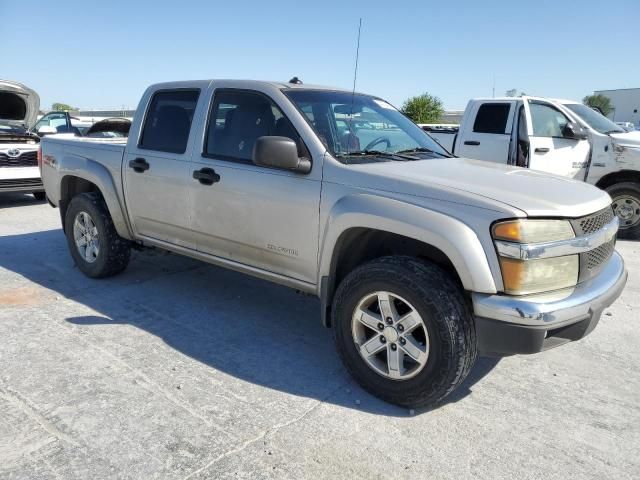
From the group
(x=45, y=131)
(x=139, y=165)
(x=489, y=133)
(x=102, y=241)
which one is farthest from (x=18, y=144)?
(x=489, y=133)

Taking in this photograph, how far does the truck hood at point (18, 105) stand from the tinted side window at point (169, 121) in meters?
4.83

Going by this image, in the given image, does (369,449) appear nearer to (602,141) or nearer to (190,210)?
Answer: (190,210)

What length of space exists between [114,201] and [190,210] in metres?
1.08

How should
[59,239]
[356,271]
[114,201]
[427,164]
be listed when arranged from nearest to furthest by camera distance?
[356,271] < [427,164] < [114,201] < [59,239]

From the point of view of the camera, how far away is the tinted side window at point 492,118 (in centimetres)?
795

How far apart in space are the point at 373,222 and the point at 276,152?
747 millimetres

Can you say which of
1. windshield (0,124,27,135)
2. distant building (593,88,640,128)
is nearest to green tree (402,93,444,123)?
windshield (0,124,27,135)

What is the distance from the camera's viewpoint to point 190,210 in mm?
4109

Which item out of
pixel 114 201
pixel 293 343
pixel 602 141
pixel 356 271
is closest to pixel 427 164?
pixel 356 271

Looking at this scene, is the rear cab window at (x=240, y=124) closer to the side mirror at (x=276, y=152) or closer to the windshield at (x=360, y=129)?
the windshield at (x=360, y=129)

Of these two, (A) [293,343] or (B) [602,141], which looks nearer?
(A) [293,343]

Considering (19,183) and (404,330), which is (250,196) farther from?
(19,183)

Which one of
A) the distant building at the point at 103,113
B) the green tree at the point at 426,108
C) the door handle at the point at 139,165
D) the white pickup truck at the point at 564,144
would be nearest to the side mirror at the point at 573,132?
the white pickup truck at the point at 564,144

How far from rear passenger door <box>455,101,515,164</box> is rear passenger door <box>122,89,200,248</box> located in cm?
515
